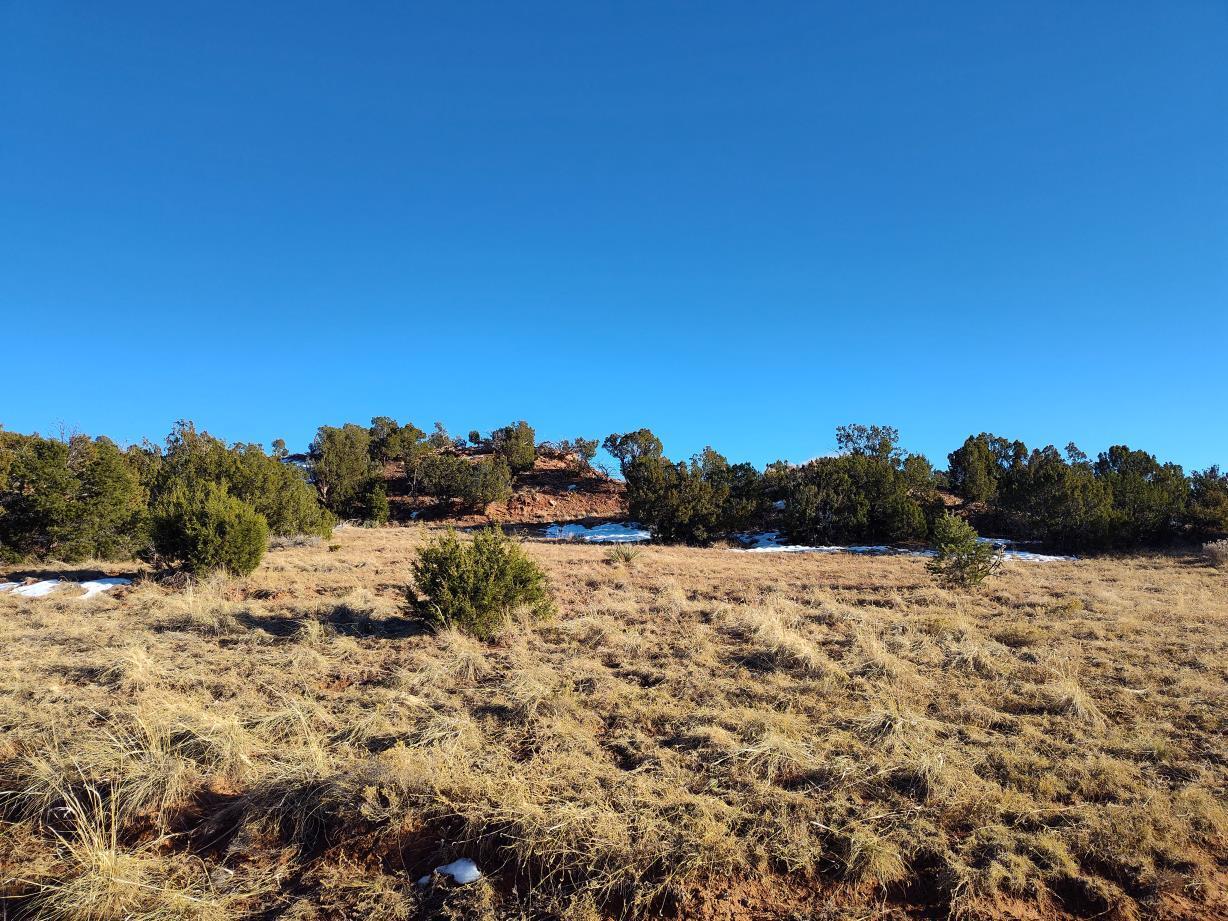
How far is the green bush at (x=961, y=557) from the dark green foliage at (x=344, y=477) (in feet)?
113

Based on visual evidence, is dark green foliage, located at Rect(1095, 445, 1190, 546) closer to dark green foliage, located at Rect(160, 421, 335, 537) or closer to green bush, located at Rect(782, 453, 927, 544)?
green bush, located at Rect(782, 453, 927, 544)

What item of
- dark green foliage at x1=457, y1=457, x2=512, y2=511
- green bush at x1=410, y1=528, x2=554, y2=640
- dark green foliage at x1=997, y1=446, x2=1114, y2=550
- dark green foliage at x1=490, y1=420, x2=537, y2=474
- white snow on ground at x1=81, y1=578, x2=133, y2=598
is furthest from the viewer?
dark green foliage at x1=490, y1=420, x2=537, y2=474

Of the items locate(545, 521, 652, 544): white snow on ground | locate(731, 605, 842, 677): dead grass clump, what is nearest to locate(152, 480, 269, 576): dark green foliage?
locate(731, 605, 842, 677): dead grass clump

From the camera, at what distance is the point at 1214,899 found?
3.24 metres

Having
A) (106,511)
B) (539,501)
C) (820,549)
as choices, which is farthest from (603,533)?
(106,511)

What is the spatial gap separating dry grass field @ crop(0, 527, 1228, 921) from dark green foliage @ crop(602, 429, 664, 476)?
41.5 m

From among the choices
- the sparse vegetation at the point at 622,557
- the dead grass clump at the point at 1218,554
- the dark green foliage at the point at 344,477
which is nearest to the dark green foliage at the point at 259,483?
the sparse vegetation at the point at 622,557

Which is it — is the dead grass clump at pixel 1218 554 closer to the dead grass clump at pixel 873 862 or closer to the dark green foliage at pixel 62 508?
the dead grass clump at pixel 873 862

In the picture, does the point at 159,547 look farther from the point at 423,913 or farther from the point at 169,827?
the point at 423,913

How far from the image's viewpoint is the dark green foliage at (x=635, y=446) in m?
50.2

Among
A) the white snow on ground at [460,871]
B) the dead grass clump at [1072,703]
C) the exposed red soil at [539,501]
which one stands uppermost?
the exposed red soil at [539,501]

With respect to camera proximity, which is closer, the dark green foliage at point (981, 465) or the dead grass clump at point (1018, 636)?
the dead grass clump at point (1018, 636)

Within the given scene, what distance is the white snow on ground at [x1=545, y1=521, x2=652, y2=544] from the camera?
3239 centimetres

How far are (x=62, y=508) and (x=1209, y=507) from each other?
46.6m
